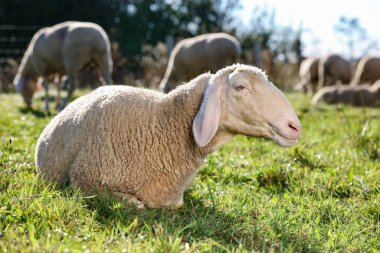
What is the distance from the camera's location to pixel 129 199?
10.1 feet

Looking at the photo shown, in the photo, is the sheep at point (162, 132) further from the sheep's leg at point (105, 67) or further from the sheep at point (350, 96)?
the sheep at point (350, 96)

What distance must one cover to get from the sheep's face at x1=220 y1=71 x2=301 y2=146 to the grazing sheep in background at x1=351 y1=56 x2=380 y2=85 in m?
14.7

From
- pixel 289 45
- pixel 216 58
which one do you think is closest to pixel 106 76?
pixel 216 58

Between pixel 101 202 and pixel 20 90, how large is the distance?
24.9ft

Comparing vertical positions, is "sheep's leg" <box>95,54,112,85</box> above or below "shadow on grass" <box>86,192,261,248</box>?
below

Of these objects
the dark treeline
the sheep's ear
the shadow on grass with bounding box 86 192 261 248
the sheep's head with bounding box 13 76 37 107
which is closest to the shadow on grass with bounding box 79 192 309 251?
the shadow on grass with bounding box 86 192 261 248

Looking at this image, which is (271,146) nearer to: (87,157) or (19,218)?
(87,157)

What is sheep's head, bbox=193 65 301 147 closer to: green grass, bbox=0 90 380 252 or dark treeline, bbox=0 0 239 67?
green grass, bbox=0 90 380 252

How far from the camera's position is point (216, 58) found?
1068 cm

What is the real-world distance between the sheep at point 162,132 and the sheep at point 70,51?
4.83m

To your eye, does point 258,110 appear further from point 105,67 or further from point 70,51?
point 70,51

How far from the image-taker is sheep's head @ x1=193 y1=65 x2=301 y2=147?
3186 millimetres

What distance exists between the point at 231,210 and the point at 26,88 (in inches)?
308

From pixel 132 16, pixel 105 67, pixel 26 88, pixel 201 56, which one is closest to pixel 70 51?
pixel 105 67
